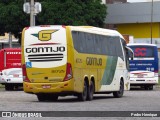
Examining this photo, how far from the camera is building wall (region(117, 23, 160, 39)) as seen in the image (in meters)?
94.7

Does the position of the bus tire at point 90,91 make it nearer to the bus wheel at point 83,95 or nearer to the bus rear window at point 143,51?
the bus wheel at point 83,95

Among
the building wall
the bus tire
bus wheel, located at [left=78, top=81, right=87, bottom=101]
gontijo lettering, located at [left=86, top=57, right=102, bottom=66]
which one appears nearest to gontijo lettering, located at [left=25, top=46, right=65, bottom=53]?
gontijo lettering, located at [left=86, top=57, right=102, bottom=66]

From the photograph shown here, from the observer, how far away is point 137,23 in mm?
95500

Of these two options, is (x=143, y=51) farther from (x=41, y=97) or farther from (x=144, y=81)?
(x=41, y=97)

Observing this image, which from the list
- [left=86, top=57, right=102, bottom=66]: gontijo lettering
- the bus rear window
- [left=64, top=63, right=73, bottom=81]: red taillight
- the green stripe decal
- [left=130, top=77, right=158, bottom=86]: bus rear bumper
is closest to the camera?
[left=64, top=63, right=73, bottom=81]: red taillight

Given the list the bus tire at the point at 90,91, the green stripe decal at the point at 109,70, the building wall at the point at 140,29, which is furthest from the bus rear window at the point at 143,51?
the building wall at the point at 140,29

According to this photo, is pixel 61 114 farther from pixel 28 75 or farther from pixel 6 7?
pixel 6 7

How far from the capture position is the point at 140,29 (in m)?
96.7

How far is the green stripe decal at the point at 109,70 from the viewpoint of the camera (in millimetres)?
32531

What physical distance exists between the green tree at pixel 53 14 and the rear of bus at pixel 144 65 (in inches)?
1114

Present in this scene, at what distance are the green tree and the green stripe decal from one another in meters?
39.0

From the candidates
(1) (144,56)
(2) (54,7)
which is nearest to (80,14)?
(2) (54,7)

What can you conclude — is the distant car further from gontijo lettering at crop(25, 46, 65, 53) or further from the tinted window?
gontijo lettering at crop(25, 46, 65, 53)

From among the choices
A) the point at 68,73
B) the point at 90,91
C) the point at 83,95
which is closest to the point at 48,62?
the point at 68,73
